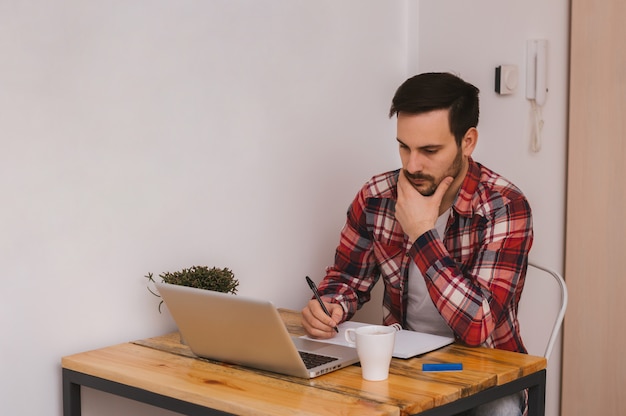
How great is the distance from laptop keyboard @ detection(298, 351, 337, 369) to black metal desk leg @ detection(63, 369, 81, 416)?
503mm

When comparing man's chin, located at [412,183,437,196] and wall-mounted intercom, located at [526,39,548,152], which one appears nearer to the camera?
man's chin, located at [412,183,437,196]

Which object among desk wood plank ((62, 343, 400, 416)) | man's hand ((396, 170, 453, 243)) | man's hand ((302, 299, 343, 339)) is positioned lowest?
desk wood plank ((62, 343, 400, 416))

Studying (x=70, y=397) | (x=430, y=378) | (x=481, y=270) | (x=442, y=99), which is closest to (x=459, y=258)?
(x=481, y=270)

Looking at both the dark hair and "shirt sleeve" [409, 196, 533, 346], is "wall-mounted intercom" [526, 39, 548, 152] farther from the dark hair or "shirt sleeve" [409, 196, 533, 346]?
"shirt sleeve" [409, 196, 533, 346]

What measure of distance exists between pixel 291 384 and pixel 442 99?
31.7 inches

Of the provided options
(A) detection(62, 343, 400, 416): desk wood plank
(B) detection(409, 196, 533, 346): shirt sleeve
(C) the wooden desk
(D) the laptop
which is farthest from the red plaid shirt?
(A) detection(62, 343, 400, 416): desk wood plank

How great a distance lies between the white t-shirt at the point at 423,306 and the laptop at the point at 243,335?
368 mm

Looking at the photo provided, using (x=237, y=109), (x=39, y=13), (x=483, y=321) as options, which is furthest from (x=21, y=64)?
(x=483, y=321)

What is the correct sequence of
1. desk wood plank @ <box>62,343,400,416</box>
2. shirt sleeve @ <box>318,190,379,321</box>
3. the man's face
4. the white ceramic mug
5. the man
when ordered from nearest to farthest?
desk wood plank @ <box>62,343,400,416</box> → the white ceramic mug → the man → the man's face → shirt sleeve @ <box>318,190,379,321</box>

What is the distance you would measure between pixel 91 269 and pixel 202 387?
1.60ft

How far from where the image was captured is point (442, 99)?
1943 millimetres

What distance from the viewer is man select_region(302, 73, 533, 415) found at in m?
1.80

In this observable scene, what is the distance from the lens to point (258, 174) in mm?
2232

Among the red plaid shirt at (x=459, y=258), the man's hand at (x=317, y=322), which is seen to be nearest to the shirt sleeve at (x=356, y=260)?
the red plaid shirt at (x=459, y=258)
